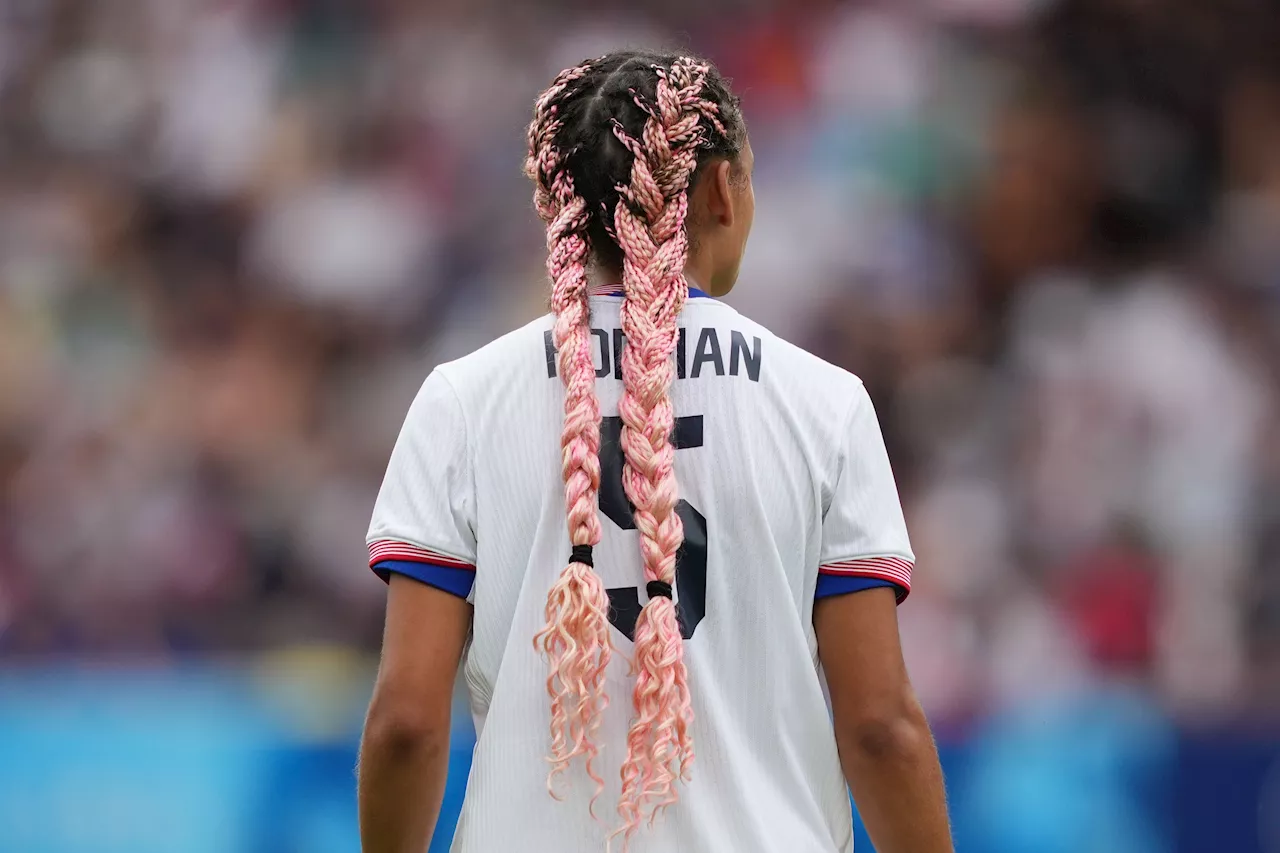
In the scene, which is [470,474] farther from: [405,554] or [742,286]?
[742,286]

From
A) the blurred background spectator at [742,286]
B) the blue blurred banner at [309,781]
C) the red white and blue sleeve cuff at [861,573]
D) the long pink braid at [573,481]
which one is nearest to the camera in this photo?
the long pink braid at [573,481]

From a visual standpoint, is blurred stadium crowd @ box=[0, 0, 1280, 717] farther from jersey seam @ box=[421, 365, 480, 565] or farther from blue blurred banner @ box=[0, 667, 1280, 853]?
jersey seam @ box=[421, 365, 480, 565]

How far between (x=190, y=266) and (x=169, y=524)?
3.16 ft

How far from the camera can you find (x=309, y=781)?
129 inches

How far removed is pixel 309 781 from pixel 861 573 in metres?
2.11

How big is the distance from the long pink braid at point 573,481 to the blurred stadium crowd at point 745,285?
3099 mm

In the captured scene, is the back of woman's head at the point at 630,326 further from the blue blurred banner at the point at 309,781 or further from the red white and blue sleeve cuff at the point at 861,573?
the blue blurred banner at the point at 309,781

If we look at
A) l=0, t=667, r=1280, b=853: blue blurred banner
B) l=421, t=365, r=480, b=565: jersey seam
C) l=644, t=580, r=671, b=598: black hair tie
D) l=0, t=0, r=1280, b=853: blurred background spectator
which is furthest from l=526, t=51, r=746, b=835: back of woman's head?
l=0, t=0, r=1280, b=853: blurred background spectator

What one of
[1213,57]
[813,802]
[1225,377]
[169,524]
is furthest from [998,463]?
[813,802]

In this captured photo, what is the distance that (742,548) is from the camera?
146 centimetres

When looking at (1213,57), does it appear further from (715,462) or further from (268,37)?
(715,462)

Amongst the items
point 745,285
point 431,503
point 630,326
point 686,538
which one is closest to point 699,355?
point 630,326

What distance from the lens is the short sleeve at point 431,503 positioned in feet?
4.78

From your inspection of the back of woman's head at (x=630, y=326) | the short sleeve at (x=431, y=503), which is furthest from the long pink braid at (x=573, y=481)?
the short sleeve at (x=431, y=503)
